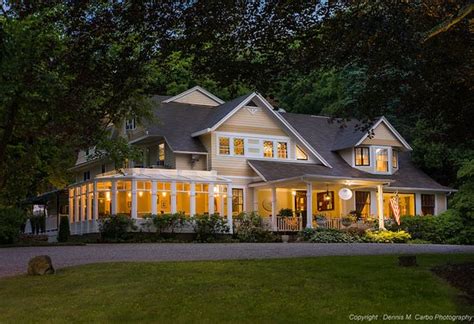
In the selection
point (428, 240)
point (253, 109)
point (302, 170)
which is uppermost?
point (253, 109)

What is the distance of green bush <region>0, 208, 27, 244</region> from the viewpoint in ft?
95.9

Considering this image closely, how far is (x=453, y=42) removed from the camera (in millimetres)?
11445

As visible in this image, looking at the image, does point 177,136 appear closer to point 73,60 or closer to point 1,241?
point 1,241

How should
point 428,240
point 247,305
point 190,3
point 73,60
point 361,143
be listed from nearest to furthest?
1. point 247,305
2. point 190,3
3. point 73,60
4. point 428,240
5. point 361,143

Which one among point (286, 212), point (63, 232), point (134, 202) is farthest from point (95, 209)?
point (286, 212)

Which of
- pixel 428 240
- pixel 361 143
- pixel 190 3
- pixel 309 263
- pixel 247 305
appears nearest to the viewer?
pixel 247 305

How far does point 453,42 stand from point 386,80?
2.70 meters

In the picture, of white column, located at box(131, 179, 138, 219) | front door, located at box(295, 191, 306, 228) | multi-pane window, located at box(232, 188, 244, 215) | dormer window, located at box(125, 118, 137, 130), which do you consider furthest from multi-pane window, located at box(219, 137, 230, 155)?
white column, located at box(131, 179, 138, 219)

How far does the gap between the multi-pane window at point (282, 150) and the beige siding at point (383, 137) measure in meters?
4.97

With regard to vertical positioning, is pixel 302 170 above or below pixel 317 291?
above

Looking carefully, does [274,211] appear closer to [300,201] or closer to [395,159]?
[300,201]

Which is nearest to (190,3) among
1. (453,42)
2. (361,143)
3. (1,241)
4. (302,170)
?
(453,42)

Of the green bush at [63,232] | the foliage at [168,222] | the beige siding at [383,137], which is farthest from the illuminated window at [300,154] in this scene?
the green bush at [63,232]

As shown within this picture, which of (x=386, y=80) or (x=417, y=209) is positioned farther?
(x=417, y=209)
